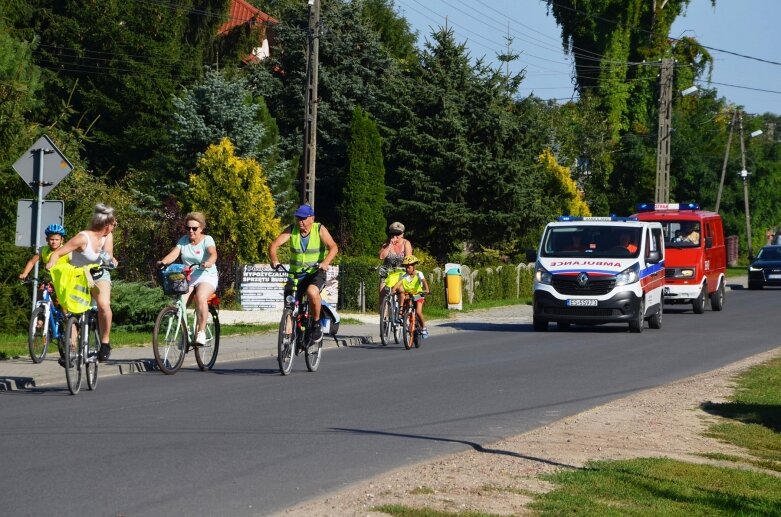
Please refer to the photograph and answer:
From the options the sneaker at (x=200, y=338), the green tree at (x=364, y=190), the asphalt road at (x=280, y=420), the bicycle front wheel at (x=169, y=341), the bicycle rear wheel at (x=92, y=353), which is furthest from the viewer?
the green tree at (x=364, y=190)

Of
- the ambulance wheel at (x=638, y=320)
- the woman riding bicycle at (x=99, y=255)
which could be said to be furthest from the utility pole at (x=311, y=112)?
the woman riding bicycle at (x=99, y=255)

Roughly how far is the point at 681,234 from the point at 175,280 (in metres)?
20.0

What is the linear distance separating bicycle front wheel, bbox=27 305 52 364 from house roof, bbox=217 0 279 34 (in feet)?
137

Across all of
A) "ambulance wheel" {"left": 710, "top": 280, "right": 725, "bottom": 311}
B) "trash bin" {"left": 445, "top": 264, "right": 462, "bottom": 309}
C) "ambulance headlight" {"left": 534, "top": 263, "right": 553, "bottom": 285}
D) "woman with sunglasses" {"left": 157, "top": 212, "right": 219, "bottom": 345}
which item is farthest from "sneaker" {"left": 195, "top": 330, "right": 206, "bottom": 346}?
"ambulance wheel" {"left": 710, "top": 280, "right": 725, "bottom": 311}

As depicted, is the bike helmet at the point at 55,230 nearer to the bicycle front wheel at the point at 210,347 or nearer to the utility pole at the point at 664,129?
the bicycle front wheel at the point at 210,347

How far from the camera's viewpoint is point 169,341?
1564 centimetres

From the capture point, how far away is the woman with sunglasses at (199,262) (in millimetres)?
15727

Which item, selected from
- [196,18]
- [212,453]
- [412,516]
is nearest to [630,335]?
[212,453]

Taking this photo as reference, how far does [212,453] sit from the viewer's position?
9.70 metres

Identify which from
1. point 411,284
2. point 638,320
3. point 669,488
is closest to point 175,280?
point 411,284

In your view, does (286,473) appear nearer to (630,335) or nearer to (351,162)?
(630,335)

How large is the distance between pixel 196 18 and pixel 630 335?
119ft

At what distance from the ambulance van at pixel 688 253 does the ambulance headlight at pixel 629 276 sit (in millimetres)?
7642

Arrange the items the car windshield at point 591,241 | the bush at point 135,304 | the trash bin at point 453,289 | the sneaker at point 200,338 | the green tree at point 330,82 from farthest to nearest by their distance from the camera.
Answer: the green tree at point 330,82
the trash bin at point 453,289
the car windshield at point 591,241
the bush at point 135,304
the sneaker at point 200,338
